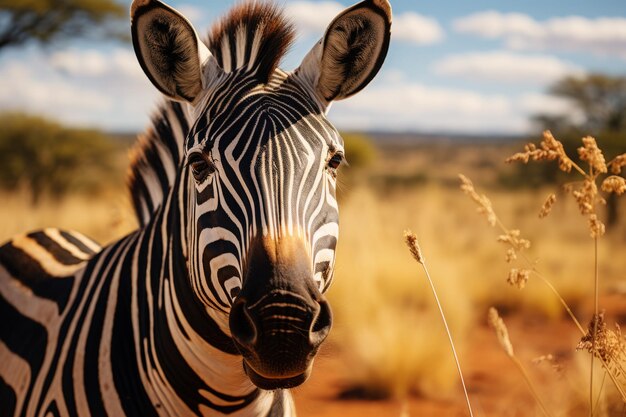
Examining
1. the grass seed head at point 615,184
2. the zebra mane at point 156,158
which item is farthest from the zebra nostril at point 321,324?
the zebra mane at point 156,158

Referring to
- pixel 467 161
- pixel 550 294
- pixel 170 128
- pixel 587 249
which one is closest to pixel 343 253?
pixel 550 294

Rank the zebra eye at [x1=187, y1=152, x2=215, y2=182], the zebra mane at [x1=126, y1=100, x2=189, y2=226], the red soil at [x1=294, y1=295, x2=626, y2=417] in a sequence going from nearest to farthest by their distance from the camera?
the zebra eye at [x1=187, y1=152, x2=215, y2=182] → the zebra mane at [x1=126, y1=100, x2=189, y2=226] → the red soil at [x1=294, y1=295, x2=626, y2=417]

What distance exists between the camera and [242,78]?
2.02 meters

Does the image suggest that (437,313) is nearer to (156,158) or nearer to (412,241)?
(156,158)

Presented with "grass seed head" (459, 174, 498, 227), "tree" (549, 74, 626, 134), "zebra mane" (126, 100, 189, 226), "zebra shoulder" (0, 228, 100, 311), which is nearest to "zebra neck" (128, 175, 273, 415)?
"zebra mane" (126, 100, 189, 226)

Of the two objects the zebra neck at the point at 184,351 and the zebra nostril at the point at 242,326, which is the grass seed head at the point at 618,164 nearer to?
the zebra nostril at the point at 242,326

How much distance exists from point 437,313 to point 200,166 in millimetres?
6504

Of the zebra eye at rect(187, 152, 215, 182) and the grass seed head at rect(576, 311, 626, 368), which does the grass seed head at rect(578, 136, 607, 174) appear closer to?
the grass seed head at rect(576, 311, 626, 368)

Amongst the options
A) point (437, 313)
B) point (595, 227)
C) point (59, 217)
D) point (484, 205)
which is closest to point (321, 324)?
point (484, 205)

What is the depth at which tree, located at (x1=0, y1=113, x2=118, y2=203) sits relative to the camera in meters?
18.6

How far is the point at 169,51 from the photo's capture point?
2053 mm

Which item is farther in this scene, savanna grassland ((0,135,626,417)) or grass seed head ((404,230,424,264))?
savanna grassland ((0,135,626,417))

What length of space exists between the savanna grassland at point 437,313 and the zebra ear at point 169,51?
66 cm

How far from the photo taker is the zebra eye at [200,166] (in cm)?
186
